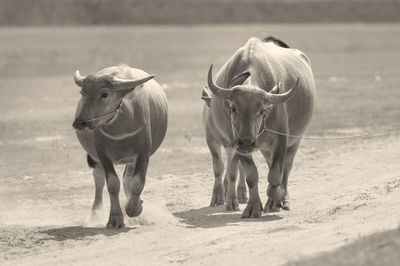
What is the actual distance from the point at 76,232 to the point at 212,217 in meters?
1.78

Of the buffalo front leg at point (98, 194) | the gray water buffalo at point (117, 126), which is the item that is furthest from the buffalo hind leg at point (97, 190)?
the gray water buffalo at point (117, 126)

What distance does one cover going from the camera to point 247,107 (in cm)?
1285

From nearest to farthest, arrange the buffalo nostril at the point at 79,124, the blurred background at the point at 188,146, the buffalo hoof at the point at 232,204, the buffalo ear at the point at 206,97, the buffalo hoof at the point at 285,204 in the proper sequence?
the blurred background at the point at 188,146
the buffalo nostril at the point at 79,124
the buffalo hoof at the point at 285,204
the buffalo hoof at the point at 232,204
the buffalo ear at the point at 206,97

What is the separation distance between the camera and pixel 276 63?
46.8ft

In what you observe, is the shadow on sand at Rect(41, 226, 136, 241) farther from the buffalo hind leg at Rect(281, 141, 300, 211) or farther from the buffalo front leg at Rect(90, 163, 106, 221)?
the buffalo hind leg at Rect(281, 141, 300, 211)

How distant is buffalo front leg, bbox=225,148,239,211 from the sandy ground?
0.58ft

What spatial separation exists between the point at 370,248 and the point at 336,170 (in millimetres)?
7319

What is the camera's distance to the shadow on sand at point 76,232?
42.3 ft

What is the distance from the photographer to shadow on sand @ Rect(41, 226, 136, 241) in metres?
12.9

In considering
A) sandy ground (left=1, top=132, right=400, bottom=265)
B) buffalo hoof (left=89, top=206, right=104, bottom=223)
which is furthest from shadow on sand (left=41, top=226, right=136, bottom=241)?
buffalo hoof (left=89, top=206, right=104, bottom=223)

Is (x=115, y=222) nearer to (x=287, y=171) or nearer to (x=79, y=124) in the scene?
(x=79, y=124)

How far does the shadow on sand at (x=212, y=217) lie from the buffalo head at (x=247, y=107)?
3.19 feet

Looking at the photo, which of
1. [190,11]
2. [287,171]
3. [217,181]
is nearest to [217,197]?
[217,181]

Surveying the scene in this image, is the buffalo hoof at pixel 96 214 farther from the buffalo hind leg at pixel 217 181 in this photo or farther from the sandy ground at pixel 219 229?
the buffalo hind leg at pixel 217 181
